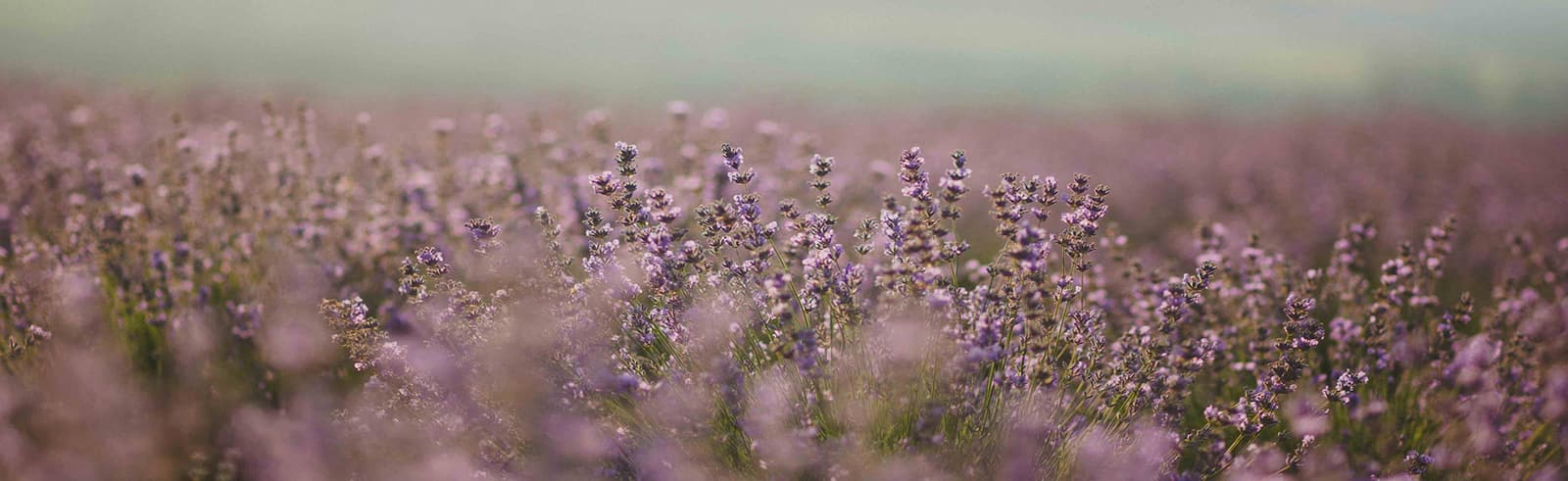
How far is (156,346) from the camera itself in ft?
11.3

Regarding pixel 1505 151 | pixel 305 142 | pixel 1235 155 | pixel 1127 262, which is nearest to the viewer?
pixel 1127 262

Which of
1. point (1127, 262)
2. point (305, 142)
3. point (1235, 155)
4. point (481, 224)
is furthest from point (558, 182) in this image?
point (1235, 155)

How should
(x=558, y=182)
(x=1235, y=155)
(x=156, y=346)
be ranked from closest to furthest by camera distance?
(x=156, y=346) → (x=558, y=182) → (x=1235, y=155)

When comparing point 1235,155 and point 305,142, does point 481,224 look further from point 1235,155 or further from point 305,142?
point 1235,155

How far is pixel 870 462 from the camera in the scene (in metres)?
2.12

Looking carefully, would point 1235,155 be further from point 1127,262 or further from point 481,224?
point 481,224

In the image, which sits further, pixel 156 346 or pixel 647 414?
pixel 156 346

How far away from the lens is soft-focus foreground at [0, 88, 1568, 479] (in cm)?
228

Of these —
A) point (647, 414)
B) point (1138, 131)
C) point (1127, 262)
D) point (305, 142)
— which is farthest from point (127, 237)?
point (1138, 131)

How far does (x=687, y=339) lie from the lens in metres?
2.42

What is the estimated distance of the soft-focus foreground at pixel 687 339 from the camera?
2.28 metres

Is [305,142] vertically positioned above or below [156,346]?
above

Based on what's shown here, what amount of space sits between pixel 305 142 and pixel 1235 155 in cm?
1015

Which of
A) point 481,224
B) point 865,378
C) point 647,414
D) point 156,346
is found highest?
point 481,224
